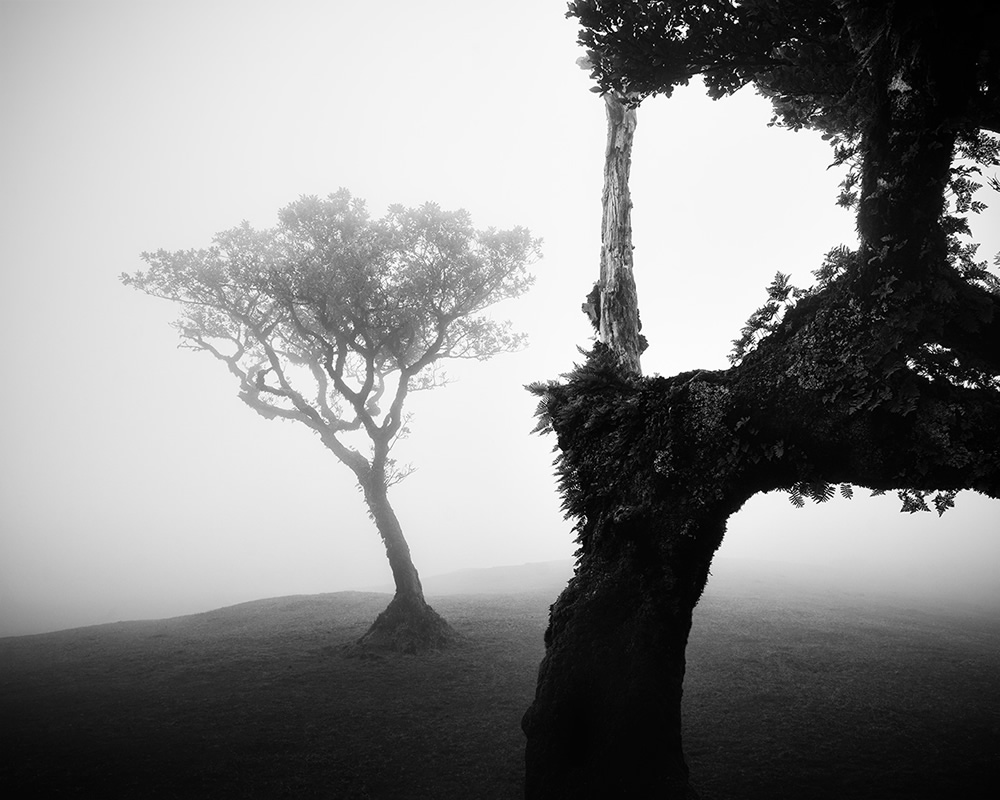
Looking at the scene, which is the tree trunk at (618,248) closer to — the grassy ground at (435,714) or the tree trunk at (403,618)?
the grassy ground at (435,714)

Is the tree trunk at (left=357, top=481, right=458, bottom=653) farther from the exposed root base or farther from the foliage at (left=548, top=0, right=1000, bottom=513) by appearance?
the foliage at (left=548, top=0, right=1000, bottom=513)

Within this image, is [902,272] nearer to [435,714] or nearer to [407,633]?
[435,714]

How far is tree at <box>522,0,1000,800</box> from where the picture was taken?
4059mm

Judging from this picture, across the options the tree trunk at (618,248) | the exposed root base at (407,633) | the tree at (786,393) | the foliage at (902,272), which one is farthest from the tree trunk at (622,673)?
the exposed root base at (407,633)

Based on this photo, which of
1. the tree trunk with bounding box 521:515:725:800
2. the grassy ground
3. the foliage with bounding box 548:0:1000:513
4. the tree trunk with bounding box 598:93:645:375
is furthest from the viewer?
the tree trunk with bounding box 598:93:645:375

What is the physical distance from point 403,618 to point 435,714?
6212 millimetres

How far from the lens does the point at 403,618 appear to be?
1555 cm

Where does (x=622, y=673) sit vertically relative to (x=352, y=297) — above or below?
below

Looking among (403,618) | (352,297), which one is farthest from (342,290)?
(403,618)

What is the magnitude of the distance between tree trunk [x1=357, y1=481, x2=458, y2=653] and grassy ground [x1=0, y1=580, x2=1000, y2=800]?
3.43ft

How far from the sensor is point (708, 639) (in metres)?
14.7

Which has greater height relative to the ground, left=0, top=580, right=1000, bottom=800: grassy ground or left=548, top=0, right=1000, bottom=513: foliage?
left=548, top=0, right=1000, bottom=513: foliage

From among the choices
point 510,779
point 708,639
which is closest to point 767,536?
point 708,639

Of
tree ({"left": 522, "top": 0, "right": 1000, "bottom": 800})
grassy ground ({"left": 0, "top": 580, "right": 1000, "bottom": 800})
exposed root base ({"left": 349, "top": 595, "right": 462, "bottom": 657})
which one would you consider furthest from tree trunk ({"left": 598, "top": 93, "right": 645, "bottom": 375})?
Answer: exposed root base ({"left": 349, "top": 595, "right": 462, "bottom": 657})
